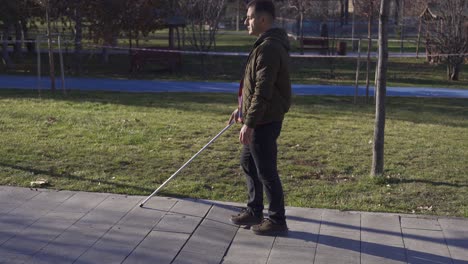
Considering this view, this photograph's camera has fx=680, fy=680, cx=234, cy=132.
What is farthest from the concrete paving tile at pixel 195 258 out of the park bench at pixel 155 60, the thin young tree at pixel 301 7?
the thin young tree at pixel 301 7

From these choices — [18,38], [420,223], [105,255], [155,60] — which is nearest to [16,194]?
[105,255]

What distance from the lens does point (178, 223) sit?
18.4 feet

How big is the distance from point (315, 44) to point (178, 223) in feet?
80.1

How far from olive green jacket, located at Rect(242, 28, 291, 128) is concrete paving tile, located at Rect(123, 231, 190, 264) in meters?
1.05

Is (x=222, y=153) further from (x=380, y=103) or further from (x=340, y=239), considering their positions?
(x=340, y=239)

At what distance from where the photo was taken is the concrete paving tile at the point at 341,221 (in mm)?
5586

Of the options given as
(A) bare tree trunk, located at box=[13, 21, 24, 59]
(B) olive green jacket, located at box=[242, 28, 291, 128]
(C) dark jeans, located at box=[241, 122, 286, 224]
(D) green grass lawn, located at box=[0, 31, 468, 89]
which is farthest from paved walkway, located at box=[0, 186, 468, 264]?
(A) bare tree trunk, located at box=[13, 21, 24, 59]

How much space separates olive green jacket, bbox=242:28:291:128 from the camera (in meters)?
5.01

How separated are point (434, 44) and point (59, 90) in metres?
14.1

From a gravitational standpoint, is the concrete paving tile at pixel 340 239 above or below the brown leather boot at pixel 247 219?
below

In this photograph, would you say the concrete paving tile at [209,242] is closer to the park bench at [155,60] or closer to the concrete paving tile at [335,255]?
the concrete paving tile at [335,255]

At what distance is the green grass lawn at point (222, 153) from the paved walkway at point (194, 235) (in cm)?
42

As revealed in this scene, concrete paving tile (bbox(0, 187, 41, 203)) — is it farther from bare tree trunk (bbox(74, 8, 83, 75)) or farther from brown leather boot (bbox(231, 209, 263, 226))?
bare tree trunk (bbox(74, 8, 83, 75))

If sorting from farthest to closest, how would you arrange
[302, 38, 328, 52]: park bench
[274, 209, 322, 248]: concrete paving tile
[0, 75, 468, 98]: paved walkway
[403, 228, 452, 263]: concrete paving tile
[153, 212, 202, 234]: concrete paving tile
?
[302, 38, 328, 52]: park bench < [0, 75, 468, 98]: paved walkway < [153, 212, 202, 234]: concrete paving tile < [274, 209, 322, 248]: concrete paving tile < [403, 228, 452, 263]: concrete paving tile
